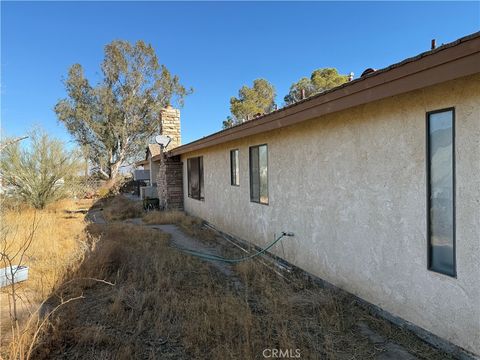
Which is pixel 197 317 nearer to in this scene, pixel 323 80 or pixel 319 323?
pixel 319 323

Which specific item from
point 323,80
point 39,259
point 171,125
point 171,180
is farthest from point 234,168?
point 323,80

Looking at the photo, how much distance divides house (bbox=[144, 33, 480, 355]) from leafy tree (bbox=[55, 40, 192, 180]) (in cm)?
2674

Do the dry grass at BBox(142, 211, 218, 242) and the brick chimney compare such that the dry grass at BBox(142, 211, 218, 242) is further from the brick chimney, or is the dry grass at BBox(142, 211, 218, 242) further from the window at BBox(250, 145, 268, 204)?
the brick chimney

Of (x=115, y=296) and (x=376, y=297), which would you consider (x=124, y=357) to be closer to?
(x=115, y=296)

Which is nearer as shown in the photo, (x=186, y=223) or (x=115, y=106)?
(x=186, y=223)

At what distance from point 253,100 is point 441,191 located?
28309mm

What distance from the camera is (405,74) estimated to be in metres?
2.96

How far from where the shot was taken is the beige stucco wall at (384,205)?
9.05 feet

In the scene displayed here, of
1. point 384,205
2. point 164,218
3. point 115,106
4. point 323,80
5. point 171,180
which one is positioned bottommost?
point 164,218

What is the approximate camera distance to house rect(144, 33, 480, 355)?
2.73 m

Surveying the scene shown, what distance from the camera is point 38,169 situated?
13055 millimetres

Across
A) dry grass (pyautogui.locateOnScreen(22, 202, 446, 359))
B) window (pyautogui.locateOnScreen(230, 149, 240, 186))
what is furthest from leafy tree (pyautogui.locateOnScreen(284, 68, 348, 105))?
dry grass (pyautogui.locateOnScreen(22, 202, 446, 359))

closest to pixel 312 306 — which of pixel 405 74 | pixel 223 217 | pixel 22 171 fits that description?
Result: pixel 405 74

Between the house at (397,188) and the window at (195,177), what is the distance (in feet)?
19.2
